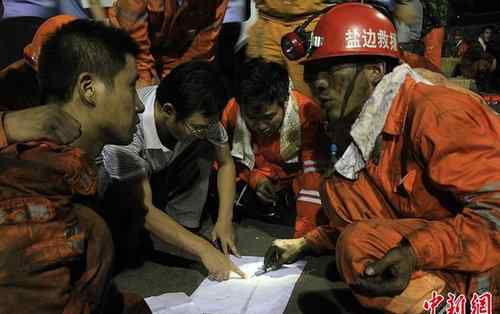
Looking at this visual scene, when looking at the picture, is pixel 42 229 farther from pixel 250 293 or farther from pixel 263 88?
pixel 263 88

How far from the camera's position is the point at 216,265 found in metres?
2.10

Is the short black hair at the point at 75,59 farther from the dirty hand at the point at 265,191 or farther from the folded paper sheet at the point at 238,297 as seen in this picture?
the dirty hand at the point at 265,191

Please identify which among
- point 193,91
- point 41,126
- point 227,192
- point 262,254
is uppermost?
point 41,126

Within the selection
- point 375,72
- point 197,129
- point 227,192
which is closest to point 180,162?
point 227,192

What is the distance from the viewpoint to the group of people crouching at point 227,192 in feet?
3.73

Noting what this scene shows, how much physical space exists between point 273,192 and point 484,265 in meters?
1.54

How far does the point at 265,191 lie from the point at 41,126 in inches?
69.2

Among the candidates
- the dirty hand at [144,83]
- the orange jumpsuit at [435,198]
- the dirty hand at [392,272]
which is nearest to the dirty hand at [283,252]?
the orange jumpsuit at [435,198]

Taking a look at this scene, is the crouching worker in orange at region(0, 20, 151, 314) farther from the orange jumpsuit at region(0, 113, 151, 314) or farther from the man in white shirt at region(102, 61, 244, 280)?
the man in white shirt at region(102, 61, 244, 280)

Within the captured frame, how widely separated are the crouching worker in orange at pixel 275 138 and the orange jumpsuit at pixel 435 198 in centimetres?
79

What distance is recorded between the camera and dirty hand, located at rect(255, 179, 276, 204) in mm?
2891

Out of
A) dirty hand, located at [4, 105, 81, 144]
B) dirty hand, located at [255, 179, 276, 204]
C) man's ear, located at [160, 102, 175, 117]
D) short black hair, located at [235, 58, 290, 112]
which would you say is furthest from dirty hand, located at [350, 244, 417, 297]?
dirty hand, located at [255, 179, 276, 204]

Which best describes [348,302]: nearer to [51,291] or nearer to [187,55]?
[51,291]

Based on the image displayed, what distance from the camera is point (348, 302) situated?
200cm
